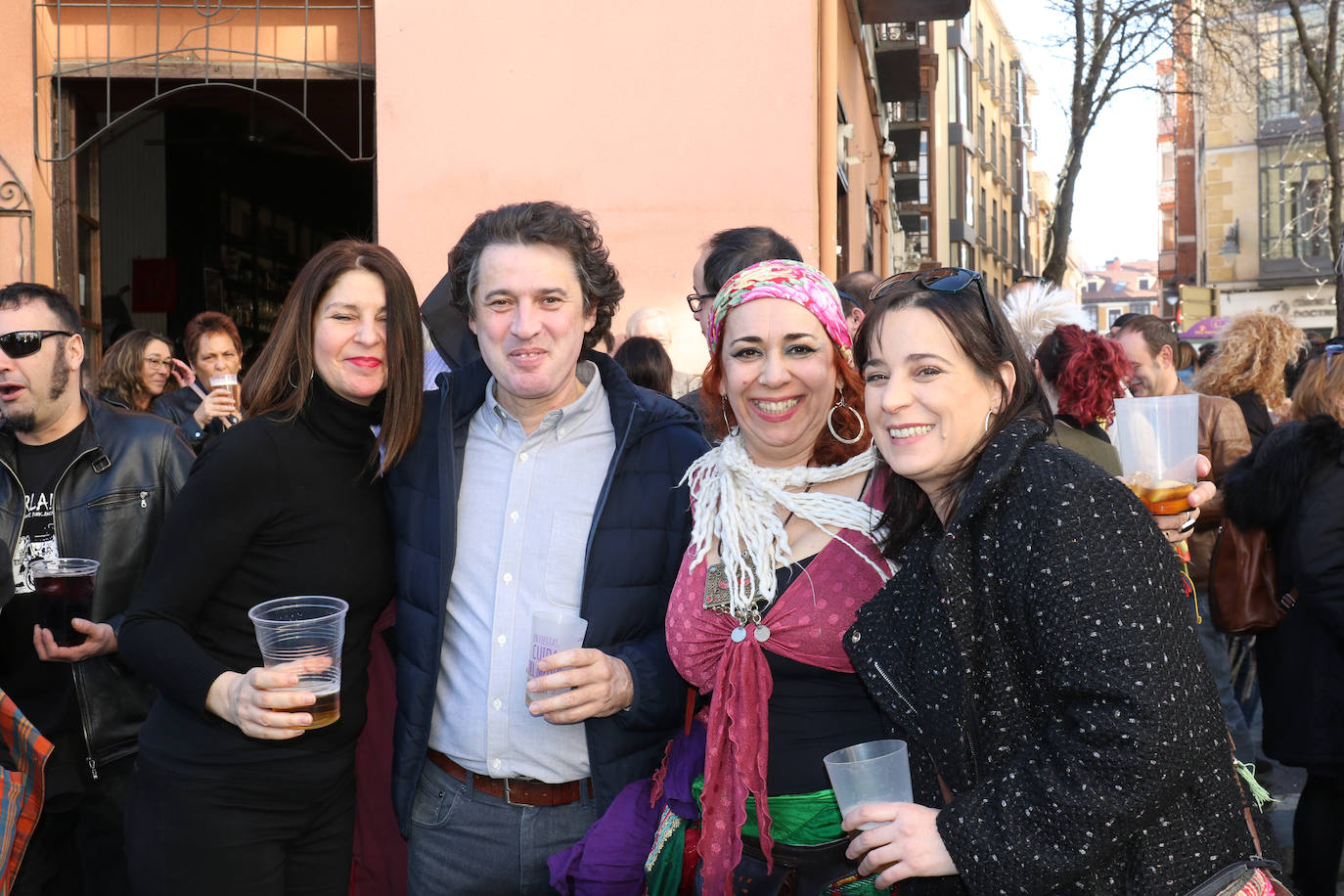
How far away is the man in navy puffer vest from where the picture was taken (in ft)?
8.08

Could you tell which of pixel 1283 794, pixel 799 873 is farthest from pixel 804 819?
pixel 1283 794

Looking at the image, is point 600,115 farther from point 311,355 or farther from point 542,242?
point 311,355

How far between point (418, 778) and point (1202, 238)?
36.7 m

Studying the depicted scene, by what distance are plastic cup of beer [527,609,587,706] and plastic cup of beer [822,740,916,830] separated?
2.04 ft

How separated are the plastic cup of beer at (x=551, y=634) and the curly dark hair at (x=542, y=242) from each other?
805 millimetres

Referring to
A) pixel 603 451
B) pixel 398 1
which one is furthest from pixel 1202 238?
pixel 603 451

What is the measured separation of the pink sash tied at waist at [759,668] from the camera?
2186mm

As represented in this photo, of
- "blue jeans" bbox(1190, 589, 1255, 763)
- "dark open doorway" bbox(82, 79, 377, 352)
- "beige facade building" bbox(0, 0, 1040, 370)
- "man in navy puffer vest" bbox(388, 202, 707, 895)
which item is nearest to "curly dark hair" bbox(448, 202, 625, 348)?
"man in navy puffer vest" bbox(388, 202, 707, 895)

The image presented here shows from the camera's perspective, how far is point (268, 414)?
2527mm

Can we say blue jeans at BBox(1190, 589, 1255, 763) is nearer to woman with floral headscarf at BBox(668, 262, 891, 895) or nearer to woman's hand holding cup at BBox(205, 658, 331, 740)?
woman with floral headscarf at BBox(668, 262, 891, 895)

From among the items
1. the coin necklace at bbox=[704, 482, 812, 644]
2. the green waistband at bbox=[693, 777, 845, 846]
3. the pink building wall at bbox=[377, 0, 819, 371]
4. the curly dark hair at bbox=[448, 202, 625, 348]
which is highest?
the pink building wall at bbox=[377, 0, 819, 371]

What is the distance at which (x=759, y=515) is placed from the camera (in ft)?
7.66

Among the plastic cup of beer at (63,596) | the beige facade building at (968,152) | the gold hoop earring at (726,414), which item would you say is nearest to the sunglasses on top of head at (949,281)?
the gold hoop earring at (726,414)

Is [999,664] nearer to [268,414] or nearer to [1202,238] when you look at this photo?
[268,414]
